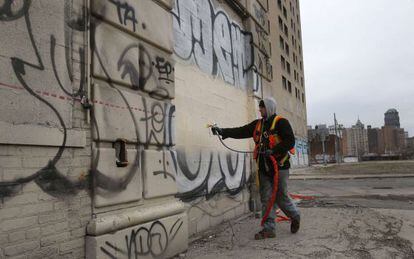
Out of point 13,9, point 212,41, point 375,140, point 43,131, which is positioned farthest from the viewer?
point 375,140

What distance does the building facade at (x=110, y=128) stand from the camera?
3.26 meters

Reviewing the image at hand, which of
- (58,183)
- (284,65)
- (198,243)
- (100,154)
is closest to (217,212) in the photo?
(198,243)

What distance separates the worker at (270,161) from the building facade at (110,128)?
3.21 feet

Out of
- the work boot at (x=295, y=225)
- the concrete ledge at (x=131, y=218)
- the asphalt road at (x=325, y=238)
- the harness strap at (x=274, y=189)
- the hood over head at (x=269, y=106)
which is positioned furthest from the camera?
the hood over head at (x=269, y=106)

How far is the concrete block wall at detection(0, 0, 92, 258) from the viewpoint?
3.15m

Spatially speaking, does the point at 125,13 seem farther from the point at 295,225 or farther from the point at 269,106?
the point at 295,225

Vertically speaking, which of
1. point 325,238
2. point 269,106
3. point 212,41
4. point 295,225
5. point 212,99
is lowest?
point 325,238

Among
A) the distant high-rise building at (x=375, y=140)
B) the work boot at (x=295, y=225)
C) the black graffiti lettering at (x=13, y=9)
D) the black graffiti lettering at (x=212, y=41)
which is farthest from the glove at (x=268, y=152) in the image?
the distant high-rise building at (x=375, y=140)

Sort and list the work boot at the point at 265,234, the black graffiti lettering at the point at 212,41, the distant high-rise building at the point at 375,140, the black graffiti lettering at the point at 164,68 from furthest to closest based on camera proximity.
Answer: the distant high-rise building at the point at 375,140
the black graffiti lettering at the point at 212,41
the work boot at the point at 265,234
the black graffiti lettering at the point at 164,68

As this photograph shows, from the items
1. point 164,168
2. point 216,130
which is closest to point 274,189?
point 216,130

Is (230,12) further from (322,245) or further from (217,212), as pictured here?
(322,245)

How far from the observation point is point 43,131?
342 cm

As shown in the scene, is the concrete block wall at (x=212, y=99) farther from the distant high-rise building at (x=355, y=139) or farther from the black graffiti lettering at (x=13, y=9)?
the distant high-rise building at (x=355, y=139)

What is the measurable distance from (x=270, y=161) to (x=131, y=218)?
2.37 m
